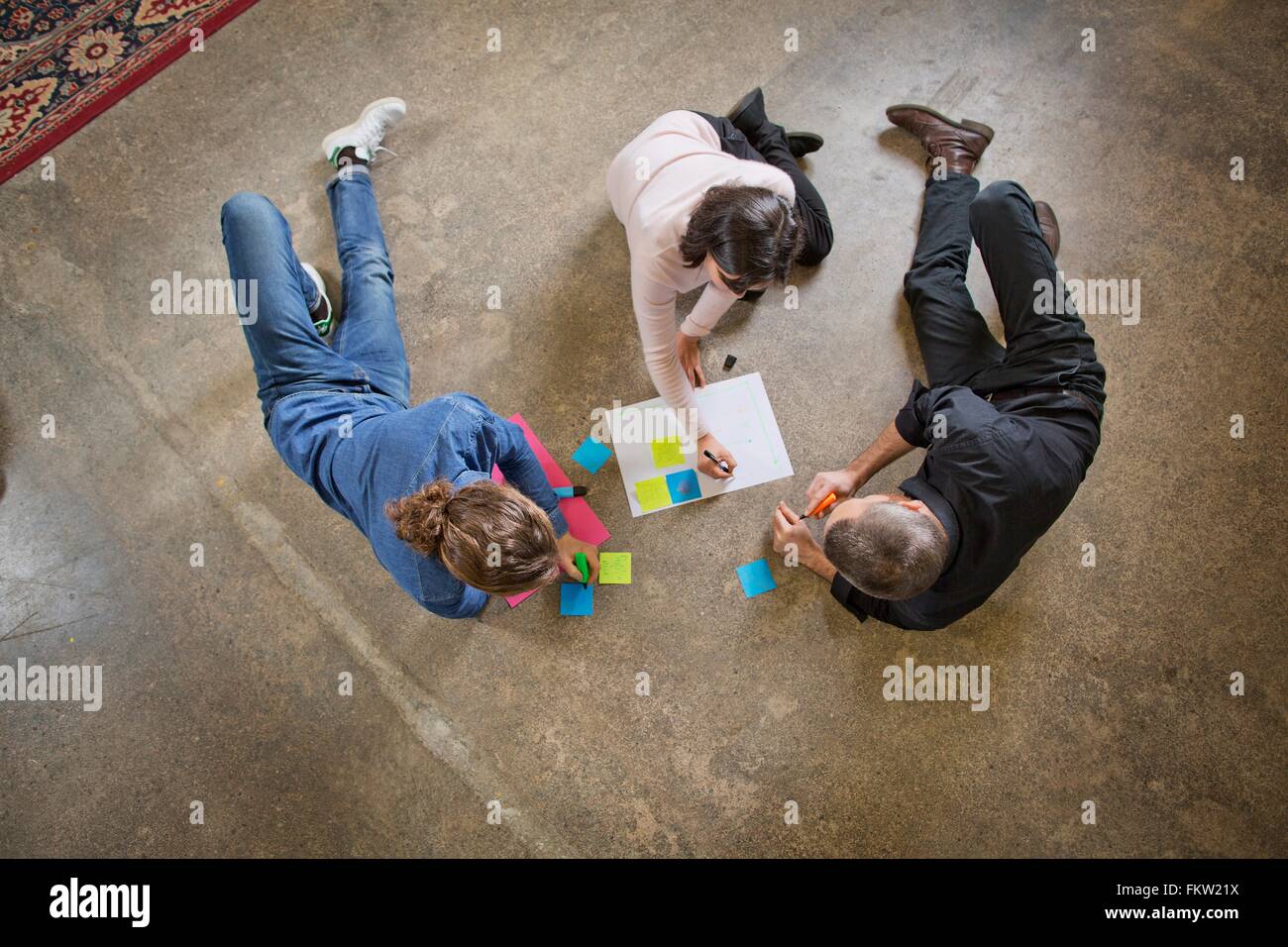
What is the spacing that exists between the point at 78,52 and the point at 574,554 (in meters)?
2.96

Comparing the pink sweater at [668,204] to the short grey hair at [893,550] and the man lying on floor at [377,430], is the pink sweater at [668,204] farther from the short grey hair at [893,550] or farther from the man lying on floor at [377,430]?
the short grey hair at [893,550]

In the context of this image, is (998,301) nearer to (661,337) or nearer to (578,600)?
(661,337)

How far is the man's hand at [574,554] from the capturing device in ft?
8.22

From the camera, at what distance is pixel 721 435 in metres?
2.75

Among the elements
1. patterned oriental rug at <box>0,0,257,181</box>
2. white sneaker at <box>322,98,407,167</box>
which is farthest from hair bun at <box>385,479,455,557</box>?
patterned oriental rug at <box>0,0,257,181</box>

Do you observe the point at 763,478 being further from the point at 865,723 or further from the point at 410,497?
the point at 410,497

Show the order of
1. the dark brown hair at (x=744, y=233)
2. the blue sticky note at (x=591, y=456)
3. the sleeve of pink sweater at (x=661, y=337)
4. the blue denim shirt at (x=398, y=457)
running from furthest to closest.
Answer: the blue sticky note at (x=591, y=456), the sleeve of pink sweater at (x=661, y=337), the blue denim shirt at (x=398, y=457), the dark brown hair at (x=744, y=233)

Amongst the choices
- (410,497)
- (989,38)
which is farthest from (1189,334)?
(410,497)

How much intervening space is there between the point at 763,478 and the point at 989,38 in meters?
2.04

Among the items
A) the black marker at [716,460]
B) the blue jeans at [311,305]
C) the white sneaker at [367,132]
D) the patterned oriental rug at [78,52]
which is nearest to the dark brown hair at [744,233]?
the black marker at [716,460]

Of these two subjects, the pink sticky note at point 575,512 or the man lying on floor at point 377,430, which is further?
the pink sticky note at point 575,512

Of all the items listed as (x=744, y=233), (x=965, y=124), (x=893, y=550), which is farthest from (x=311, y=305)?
(x=965, y=124)

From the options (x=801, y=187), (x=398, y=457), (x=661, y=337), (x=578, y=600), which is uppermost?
(x=801, y=187)

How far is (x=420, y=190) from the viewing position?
2965 mm
